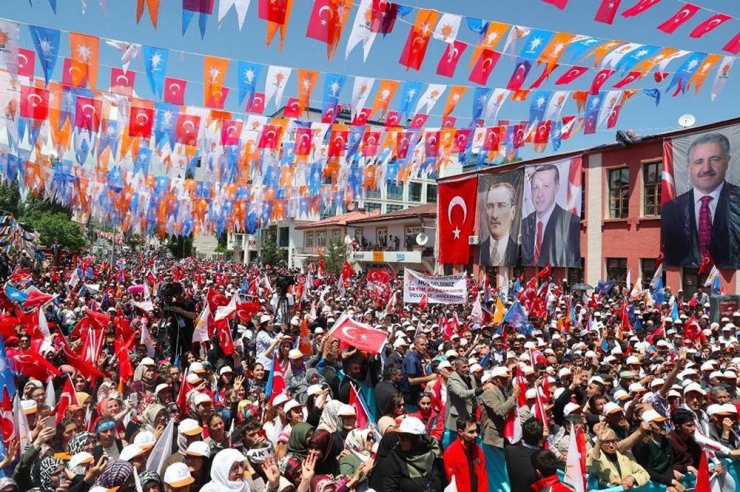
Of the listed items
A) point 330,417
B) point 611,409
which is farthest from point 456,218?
point 330,417

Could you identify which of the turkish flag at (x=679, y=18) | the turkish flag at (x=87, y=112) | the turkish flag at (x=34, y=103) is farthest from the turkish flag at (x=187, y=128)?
the turkish flag at (x=679, y=18)

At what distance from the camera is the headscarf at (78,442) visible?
16.3 ft

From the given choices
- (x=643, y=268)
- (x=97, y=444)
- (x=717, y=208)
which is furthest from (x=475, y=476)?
(x=643, y=268)

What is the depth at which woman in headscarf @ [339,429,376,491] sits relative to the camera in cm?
473

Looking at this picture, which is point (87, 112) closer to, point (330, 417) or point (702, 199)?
point (330, 417)

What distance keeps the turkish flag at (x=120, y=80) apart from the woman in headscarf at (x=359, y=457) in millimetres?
10480

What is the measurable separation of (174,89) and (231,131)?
139 inches

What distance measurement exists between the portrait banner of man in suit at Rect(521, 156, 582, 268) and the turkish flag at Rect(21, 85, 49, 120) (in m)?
22.7

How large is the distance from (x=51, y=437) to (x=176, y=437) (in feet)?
3.65

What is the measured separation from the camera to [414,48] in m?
11.1

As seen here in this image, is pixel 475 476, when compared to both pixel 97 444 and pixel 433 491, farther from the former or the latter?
pixel 97 444

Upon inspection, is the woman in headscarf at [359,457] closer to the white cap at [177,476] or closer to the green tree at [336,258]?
the white cap at [177,476]

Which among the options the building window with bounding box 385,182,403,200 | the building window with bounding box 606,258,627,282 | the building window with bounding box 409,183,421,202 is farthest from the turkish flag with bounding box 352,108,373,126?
the building window with bounding box 409,183,421,202

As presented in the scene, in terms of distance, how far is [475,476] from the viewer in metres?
4.95
